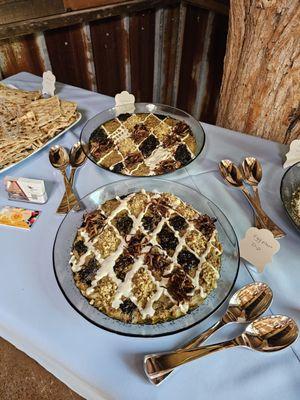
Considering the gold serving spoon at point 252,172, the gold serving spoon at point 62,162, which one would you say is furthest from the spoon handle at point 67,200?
the gold serving spoon at point 252,172

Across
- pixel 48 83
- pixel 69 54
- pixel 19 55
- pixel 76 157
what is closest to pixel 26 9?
pixel 19 55

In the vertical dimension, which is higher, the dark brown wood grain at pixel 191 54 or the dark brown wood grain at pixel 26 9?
the dark brown wood grain at pixel 26 9

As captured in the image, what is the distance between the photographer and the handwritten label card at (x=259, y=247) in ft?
2.62

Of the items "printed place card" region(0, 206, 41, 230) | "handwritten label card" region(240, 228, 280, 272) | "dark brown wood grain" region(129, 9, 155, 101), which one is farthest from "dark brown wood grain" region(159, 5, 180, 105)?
"handwritten label card" region(240, 228, 280, 272)

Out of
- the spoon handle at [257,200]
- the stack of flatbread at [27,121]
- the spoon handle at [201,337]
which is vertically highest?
the stack of flatbread at [27,121]

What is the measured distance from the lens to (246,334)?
2.38 ft

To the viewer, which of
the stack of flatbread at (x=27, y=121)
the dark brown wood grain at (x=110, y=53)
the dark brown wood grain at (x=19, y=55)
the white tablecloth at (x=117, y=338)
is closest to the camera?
the white tablecloth at (x=117, y=338)

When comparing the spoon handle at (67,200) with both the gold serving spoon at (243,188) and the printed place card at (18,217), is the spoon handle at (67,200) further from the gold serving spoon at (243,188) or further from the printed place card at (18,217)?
the gold serving spoon at (243,188)

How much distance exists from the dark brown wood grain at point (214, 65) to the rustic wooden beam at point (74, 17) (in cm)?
43

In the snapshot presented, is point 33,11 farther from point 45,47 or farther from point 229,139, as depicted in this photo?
point 229,139

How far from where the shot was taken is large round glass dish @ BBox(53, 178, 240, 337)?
27.3 inches

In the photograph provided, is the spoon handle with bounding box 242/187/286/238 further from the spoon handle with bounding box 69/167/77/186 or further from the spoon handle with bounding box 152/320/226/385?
the spoon handle with bounding box 69/167/77/186

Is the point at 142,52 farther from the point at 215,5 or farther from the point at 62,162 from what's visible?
the point at 62,162

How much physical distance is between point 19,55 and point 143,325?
184 cm
